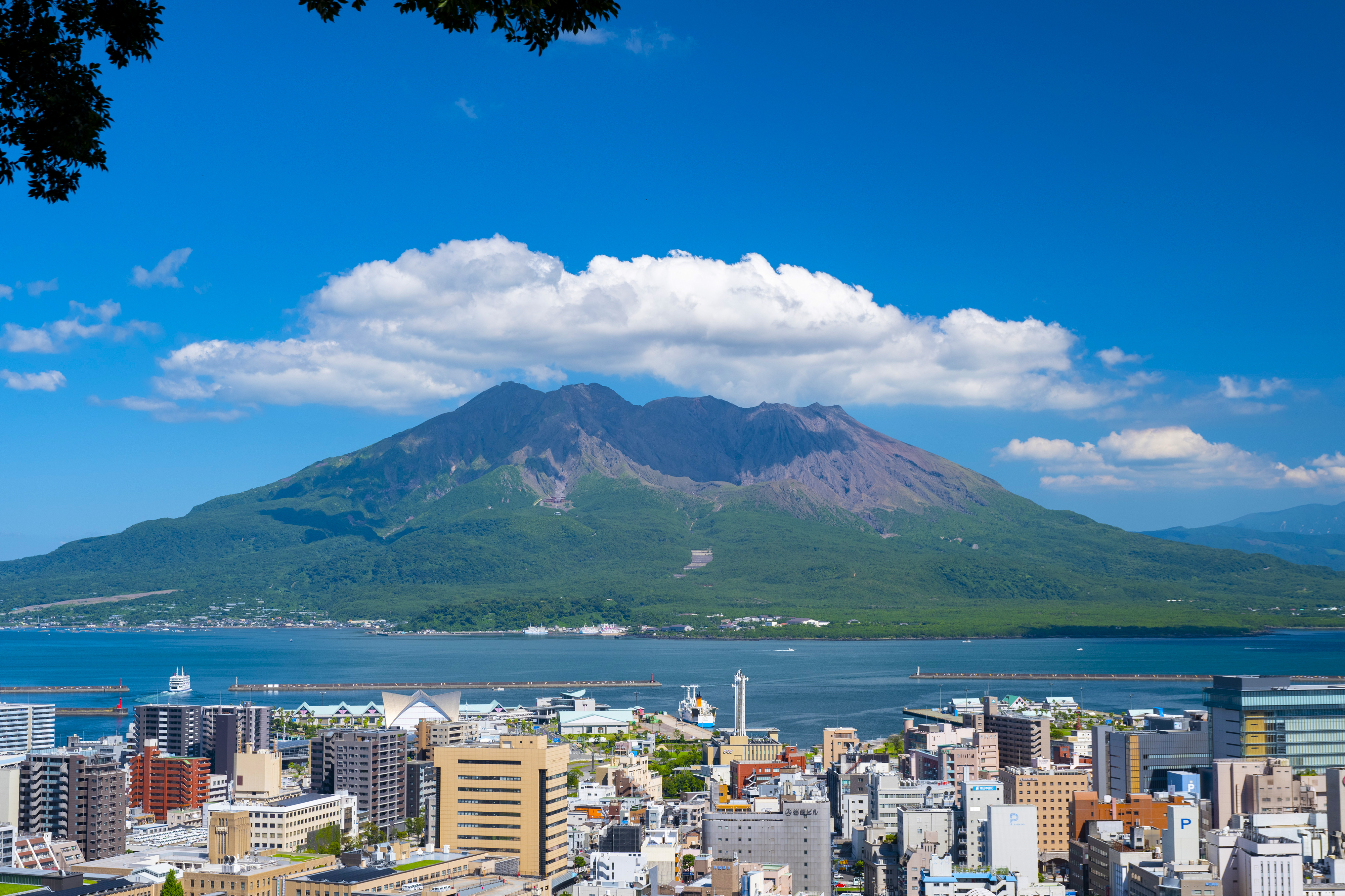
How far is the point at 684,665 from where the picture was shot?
81.4 m

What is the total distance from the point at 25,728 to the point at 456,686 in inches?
1035

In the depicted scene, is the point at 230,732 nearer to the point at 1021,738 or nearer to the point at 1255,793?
the point at 1021,738

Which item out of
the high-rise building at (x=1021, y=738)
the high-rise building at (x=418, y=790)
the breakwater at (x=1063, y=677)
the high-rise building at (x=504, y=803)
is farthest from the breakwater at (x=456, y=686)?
the high-rise building at (x=504, y=803)

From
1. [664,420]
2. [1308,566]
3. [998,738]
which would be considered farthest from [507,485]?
[998,738]

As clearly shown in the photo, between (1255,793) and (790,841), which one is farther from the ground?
(1255,793)

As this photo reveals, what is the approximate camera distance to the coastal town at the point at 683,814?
68.1 ft

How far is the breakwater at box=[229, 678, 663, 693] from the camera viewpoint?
65.0 metres

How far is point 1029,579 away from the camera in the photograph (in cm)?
12556

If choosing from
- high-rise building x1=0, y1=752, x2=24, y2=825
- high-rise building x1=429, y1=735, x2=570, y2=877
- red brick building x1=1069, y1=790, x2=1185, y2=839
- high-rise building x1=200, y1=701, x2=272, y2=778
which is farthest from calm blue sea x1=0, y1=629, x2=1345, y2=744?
high-rise building x1=0, y1=752, x2=24, y2=825

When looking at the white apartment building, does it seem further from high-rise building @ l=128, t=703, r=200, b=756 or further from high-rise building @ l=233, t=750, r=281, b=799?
high-rise building @ l=128, t=703, r=200, b=756

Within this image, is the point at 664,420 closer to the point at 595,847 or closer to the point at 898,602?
the point at 898,602

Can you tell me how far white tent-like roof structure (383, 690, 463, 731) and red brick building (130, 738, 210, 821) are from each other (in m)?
13.5

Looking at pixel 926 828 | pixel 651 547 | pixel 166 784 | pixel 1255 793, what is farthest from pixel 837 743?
pixel 651 547

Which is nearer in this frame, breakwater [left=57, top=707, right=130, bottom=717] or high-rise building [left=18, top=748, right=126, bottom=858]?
high-rise building [left=18, top=748, right=126, bottom=858]
